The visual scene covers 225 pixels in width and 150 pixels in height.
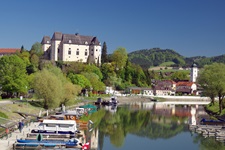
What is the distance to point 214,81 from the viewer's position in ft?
199

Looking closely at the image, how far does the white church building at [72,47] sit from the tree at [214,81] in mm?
59540

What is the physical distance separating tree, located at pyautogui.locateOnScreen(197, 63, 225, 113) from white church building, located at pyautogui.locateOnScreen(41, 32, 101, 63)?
59540 millimetres

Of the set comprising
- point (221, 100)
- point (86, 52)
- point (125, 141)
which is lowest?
point (125, 141)

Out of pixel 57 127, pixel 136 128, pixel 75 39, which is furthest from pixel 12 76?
pixel 75 39

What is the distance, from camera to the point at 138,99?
11231 centimetres

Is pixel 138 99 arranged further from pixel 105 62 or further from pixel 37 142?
pixel 37 142

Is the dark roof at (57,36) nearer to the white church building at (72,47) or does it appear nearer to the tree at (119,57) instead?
the white church building at (72,47)

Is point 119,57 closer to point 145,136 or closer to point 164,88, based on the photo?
point 164,88

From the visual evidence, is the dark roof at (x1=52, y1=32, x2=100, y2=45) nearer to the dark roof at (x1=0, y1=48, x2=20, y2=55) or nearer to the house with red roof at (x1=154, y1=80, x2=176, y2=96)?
the dark roof at (x1=0, y1=48, x2=20, y2=55)

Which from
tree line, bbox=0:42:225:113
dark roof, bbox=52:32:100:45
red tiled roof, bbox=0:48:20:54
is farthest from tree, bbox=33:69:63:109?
red tiled roof, bbox=0:48:20:54

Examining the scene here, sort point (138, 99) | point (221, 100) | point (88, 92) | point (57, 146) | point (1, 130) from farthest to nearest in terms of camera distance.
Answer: point (138, 99) < point (88, 92) < point (221, 100) < point (1, 130) < point (57, 146)

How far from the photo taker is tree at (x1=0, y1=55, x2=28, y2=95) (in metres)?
61.5

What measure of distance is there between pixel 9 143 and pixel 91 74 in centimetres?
7585

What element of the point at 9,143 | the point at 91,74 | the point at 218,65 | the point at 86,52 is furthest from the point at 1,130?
the point at 86,52
